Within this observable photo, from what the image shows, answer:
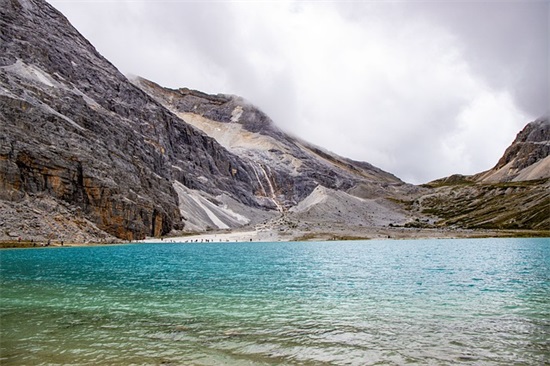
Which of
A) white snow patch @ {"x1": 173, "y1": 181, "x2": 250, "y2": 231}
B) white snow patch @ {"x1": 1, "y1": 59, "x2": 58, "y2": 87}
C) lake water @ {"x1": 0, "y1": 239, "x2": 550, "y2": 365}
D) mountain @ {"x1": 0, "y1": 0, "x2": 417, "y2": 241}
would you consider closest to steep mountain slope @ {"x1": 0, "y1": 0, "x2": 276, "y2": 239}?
mountain @ {"x1": 0, "y1": 0, "x2": 417, "y2": 241}

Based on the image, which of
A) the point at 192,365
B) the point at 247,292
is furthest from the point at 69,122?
the point at 192,365

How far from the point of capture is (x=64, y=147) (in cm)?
11062

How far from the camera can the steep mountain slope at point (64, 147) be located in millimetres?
99688

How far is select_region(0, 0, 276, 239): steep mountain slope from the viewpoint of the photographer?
327 feet

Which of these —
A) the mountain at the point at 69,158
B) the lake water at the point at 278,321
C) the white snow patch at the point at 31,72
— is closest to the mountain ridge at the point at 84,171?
the mountain at the point at 69,158

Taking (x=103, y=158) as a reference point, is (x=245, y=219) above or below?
below

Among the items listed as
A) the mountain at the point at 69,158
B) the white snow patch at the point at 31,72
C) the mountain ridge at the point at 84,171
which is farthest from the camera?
the white snow patch at the point at 31,72

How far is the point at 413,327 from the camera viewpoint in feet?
57.7

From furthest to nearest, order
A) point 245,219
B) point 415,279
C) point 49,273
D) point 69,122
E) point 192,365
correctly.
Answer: point 245,219 < point 69,122 < point 49,273 < point 415,279 < point 192,365

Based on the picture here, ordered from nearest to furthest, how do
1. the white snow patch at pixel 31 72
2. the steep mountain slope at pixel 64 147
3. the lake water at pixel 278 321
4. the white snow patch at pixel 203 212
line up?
1. the lake water at pixel 278 321
2. the steep mountain slope at pixel 64 147
3. the white snow patch at pixel 31 72
4. the white snow patch at pixel 203 212

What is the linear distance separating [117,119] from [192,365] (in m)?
157

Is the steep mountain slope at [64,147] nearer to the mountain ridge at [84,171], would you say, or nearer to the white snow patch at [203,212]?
the mountain ridge at [84,171]

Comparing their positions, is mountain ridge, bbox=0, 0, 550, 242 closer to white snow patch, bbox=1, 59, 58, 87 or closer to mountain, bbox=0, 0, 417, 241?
mountain, bbox=0, 0, 417, 241

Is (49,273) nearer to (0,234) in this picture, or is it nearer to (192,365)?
(192,365)
